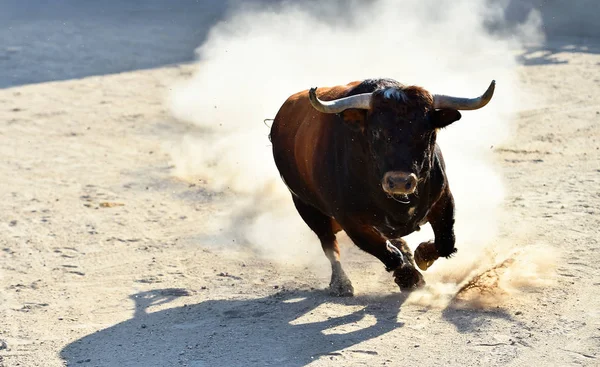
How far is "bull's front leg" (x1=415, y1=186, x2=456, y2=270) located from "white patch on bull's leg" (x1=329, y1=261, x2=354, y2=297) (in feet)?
2.20

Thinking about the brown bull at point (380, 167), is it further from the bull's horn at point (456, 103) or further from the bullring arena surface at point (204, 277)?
the bullring arena surface at point (204, 277)

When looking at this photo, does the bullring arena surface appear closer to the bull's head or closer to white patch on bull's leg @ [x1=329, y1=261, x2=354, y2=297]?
white patch on bull's leg @ [x1=329, y1=261, x2=354, y2=297]

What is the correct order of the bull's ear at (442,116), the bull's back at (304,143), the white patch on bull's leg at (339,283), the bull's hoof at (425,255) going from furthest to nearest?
the white patch on bull's leg at (339,283) → the bull's hoof at (425,255) → the bull's back at (304,143) → the bull's ear at (442,116)

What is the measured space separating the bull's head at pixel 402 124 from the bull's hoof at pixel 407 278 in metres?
0.64

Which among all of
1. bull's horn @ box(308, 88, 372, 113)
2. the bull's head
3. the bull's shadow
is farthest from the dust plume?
bull's horn @ box(308, 88, 372, 113)

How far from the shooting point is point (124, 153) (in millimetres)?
13125

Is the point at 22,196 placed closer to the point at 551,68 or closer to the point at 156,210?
the point at 156,210

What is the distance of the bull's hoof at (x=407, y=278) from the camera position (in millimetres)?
7666

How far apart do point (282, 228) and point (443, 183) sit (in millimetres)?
2869

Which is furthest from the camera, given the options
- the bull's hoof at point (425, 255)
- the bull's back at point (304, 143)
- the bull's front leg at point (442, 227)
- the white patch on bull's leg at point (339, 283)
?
the white patch on bull's leg at point (339, 283)

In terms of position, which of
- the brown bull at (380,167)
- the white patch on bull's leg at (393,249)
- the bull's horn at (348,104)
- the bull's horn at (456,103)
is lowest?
the white patch on bull's leg at (393,249)

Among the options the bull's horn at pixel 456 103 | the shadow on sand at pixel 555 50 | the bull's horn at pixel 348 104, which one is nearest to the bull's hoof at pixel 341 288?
the bull's horn at pixel 348 104

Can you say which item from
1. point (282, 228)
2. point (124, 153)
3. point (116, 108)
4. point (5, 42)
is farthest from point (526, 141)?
point (5, 42)

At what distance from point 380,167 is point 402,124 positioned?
34 centimetres
